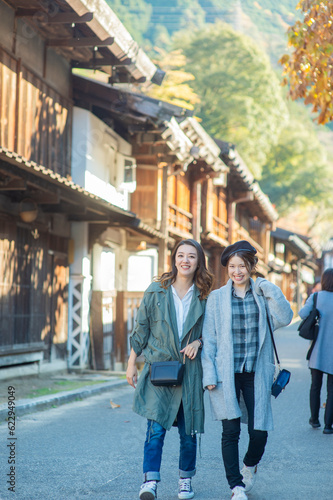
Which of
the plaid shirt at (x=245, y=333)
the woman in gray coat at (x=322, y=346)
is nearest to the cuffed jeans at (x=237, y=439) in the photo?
the plaid shirt at (x=245, y=333)

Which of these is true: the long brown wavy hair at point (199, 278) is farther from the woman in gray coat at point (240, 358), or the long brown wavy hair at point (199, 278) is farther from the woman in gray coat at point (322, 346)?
the woman in gray coat at point (322, 346)

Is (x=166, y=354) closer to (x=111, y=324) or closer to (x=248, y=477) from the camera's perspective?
(x=248, y=477)

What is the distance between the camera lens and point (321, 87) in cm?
917

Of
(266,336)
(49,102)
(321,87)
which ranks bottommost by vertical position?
(266,336)

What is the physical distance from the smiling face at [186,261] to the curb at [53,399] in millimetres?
4049

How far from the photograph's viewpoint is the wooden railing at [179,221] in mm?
20844

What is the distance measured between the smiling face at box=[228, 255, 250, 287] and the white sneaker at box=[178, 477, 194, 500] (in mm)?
1463

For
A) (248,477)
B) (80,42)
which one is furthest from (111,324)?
(248,477)

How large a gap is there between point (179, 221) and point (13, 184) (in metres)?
11.6

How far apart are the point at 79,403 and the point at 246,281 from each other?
6.04 metres

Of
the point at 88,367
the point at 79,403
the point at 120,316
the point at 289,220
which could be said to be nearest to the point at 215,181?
the point at 120,316

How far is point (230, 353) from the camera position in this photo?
5000 millimetres

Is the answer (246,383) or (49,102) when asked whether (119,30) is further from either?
(246,383)

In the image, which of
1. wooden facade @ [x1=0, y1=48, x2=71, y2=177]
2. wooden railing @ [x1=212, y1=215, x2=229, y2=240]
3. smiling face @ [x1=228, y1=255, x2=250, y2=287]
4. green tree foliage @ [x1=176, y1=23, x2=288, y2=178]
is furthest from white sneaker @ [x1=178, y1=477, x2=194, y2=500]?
green tree foliage @ [x1=176, y1=23, x2=288, y2=178]
